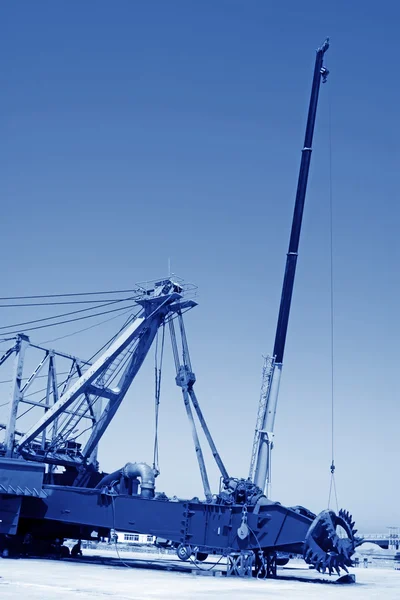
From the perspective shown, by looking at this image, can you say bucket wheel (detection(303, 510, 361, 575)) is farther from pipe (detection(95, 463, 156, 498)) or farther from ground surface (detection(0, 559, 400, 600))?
pipe (detection(95, 463, 156, 498))

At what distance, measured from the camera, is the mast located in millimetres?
24734

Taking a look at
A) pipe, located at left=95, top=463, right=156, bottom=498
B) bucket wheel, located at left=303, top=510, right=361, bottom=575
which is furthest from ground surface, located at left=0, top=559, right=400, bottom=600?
pipe, located at left=95, top=463, right=156, bottom=498

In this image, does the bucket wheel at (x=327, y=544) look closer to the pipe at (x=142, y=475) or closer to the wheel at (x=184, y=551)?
the wheel at (x=184, y=551)

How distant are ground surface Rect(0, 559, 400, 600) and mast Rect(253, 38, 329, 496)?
4342mm

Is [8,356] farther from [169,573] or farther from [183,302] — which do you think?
[169,573]

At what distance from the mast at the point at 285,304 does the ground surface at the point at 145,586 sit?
14.2 ft

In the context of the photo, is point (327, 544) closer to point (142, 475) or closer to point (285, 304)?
point (142, 475)

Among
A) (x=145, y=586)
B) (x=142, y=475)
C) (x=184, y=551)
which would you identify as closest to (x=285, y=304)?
(x=142, y=475)

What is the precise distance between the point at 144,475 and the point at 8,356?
8.45 m

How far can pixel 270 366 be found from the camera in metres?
25.8

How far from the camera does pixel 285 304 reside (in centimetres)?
2622

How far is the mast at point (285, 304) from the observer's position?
24.7 m

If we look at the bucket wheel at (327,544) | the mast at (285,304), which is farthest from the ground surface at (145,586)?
the mast at (285,304)

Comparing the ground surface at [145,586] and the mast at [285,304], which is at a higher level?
the mast at [285,304]
